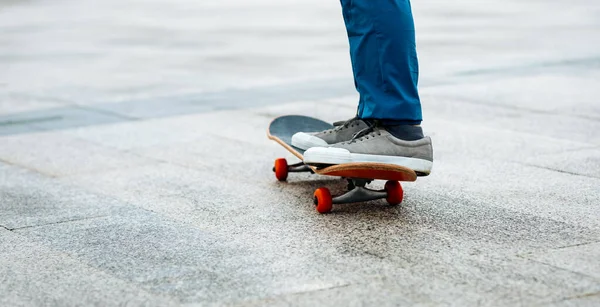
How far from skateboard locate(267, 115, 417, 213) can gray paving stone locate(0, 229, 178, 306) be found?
37.7 inches

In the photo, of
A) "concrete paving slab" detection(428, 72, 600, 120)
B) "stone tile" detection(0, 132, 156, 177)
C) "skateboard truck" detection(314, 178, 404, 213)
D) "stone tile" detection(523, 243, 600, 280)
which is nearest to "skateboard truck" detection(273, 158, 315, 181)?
"skateboard truck" detection(314, 178, 404, 213)

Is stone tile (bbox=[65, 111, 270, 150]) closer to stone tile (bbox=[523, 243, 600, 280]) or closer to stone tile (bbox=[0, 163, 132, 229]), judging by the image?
stone tile (bbox=[0, 163, 132, 229])

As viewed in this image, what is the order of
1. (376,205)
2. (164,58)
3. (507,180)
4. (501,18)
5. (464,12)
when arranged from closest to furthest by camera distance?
1. (376,205)
2. (507,180)
3. (164,58)
4. (501,18)
5. (464,12)

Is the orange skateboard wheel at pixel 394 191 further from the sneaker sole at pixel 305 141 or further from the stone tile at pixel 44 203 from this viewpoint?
the stone tile at pixel 44 203

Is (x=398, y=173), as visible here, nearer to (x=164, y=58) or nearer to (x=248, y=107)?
(x=248, y=107)

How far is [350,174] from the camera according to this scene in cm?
325

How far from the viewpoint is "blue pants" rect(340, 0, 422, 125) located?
3.24m

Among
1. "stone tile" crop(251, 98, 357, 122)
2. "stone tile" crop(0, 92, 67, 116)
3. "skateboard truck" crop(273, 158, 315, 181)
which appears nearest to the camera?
"skateboard truck" crop(273, 158, 315, 181)

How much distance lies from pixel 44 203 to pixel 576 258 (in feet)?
7.05

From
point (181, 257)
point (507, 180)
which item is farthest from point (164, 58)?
point (181, 257)

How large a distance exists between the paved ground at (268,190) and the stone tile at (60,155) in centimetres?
2

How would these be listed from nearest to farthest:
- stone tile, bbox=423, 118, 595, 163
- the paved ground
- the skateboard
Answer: the paved ground < the skateboard < stone tile, bbox=423, 118, 595, 163

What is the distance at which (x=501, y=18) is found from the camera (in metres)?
13.1

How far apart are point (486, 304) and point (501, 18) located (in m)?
11.3
